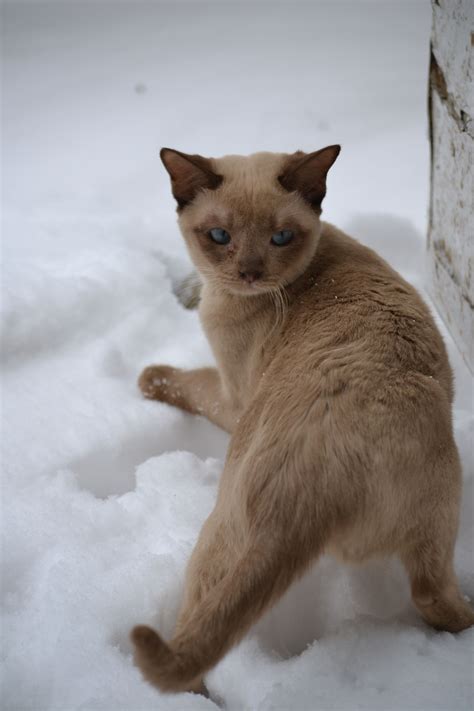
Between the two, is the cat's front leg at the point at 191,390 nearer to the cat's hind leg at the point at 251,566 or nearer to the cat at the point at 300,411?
the cat at the point at 300,411

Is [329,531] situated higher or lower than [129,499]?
higher

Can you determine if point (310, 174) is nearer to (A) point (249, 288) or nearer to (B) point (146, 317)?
(A) point (249, 288)

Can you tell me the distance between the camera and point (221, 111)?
3.53 m

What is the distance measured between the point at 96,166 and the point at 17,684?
103 inches

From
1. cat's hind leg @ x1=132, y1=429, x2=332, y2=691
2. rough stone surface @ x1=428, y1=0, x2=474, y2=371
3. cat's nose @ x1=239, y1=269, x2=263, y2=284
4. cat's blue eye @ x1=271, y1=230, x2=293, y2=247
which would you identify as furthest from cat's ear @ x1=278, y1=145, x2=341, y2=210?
cat's hind leg @ x1=132, y1=429, x2=332, y2=691

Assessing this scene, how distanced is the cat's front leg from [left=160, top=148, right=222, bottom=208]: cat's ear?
1.79 feet

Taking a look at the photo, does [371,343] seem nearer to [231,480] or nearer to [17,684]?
[231,480]

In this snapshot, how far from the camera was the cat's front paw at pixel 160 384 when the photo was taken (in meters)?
2.05

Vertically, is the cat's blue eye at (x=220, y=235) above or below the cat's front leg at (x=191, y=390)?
above

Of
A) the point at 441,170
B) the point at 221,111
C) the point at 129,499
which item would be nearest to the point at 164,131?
the point at 221,111

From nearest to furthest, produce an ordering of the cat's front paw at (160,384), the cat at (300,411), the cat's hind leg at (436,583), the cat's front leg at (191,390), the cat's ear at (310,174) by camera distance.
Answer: the cat at (300,411), the cat's hind leg at (436,583), the cat's ear at (310,174), the cat's front leg at (191,390), the cat's front paw at (160,384)

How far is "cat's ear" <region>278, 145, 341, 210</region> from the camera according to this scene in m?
1.57

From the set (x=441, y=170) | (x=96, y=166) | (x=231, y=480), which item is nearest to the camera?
(x=231, y=480)

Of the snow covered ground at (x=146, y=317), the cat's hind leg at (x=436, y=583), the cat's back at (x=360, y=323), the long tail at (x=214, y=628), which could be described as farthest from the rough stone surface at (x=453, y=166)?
the long tail at (x=214, y=628)
